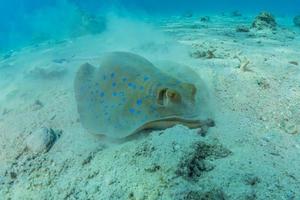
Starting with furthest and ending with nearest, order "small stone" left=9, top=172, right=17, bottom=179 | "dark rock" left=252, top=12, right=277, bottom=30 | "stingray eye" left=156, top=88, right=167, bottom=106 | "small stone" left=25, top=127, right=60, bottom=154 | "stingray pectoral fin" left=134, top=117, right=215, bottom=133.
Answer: "dark rock" left=252, top=12, right=277, bottom=30 → "small stone" left=25, top=127, right=60, bottom=154 → "small stone" left=9, top=172, right=17, bottom=179 → "stingray eye" left=156, top=88, right=167, bottom=106 → "stingray pectoral fin" left=134, top=117, right=215, bottom=133

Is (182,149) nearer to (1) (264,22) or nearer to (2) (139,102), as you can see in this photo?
(2) (139,102)

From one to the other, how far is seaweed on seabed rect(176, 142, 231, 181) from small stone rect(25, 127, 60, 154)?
2248 millimetres

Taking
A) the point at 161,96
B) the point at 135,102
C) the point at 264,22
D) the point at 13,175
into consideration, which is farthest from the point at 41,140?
the point at 264,22

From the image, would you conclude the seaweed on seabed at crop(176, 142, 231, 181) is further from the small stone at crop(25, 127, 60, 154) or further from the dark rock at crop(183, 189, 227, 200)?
the small stone at crop(25, 127, 60, 154)

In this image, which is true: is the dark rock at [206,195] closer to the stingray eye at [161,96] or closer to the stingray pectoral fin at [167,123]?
the stingray pectoral fin at [167,123]

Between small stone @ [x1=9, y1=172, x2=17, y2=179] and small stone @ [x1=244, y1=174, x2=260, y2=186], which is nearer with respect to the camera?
small stone @ [x1=244, y1=174, x2=260, y2=186]

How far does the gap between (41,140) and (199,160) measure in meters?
2.44

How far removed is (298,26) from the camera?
14453 millimetres

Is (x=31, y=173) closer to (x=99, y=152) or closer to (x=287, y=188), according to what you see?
(x=99, y=152)

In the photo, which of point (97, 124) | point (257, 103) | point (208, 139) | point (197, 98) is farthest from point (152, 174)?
point (257, 103)

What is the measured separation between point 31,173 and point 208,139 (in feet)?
7.76

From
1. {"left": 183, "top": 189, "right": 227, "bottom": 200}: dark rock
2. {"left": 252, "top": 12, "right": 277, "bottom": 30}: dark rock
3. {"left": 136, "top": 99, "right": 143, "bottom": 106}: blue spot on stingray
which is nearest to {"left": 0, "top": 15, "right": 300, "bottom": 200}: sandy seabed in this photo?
{"left": 183, "top": 189, "right": 227, "bottom": 200}: dark rock

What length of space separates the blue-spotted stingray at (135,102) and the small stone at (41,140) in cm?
61

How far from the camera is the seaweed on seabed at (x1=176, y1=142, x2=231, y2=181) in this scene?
2643 mm
